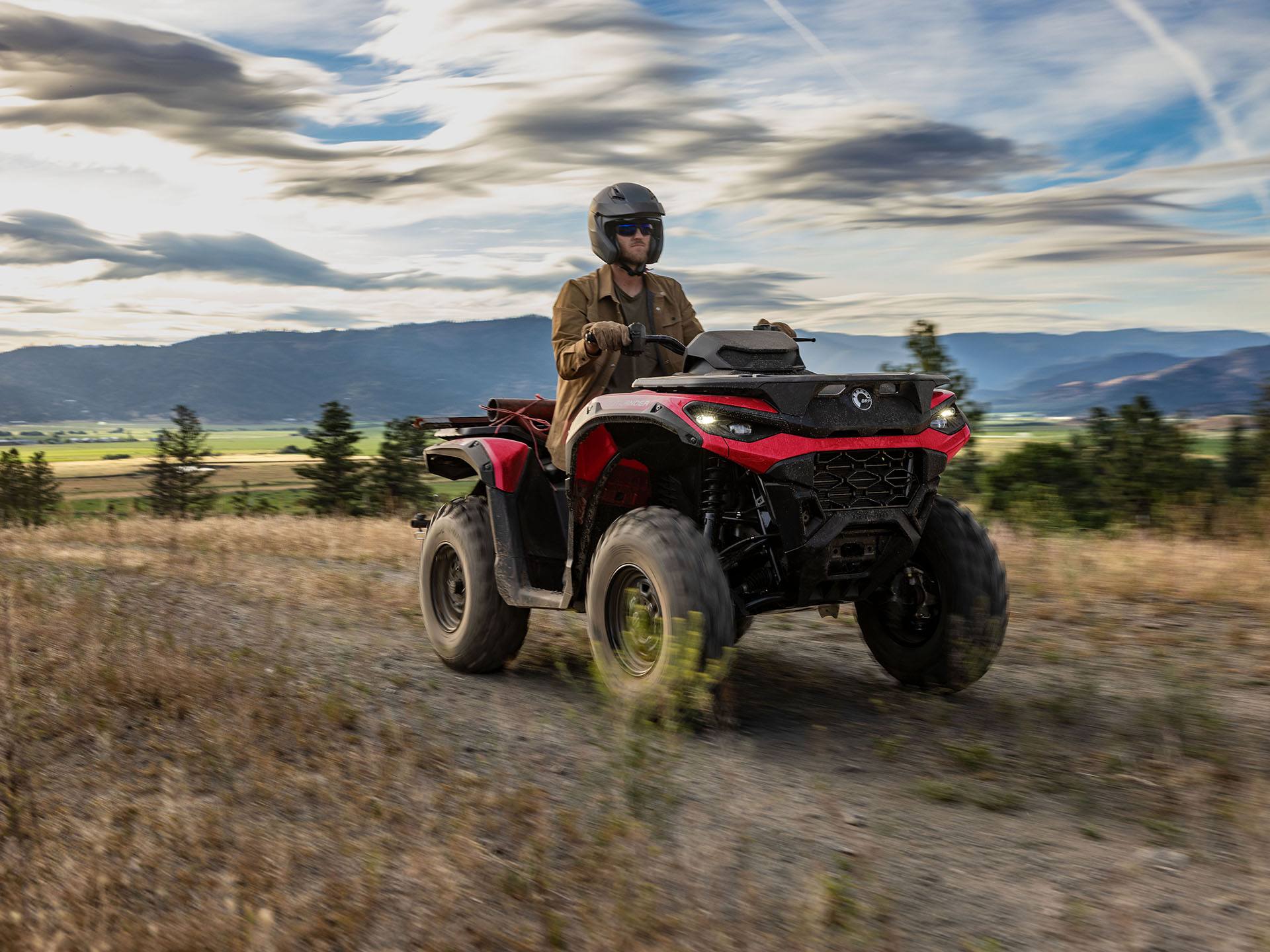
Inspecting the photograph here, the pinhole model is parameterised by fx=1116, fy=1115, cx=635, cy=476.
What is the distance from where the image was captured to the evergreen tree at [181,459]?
69688 millimetres

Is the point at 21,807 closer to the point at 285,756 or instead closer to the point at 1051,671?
the point at 285,756

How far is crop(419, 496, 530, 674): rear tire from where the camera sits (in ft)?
21.0

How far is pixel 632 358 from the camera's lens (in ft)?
20.3

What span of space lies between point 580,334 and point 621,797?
2.84m

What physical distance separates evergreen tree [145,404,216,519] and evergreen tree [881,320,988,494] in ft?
170

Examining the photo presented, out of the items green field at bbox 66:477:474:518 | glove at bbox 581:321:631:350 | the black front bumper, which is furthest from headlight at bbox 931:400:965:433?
green field at bbox 66:477:474:518

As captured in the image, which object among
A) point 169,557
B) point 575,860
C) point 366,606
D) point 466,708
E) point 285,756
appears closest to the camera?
point 575,860

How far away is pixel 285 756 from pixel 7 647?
2.77 meters

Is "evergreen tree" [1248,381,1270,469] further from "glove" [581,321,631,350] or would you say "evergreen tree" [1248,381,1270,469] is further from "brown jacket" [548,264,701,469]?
"glove" [581,321,631,350]

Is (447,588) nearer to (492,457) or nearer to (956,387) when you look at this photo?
(492,457)

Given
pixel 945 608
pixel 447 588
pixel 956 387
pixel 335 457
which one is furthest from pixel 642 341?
pixel 335 457

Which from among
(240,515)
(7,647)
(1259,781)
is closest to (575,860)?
(1259,781)

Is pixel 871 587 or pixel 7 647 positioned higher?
pixel 871 587

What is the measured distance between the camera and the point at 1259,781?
13.3 feet
